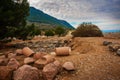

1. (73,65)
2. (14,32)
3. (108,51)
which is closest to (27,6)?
(14,32)

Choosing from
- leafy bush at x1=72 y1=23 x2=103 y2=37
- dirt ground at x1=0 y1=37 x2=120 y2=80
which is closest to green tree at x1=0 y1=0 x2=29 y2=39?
leafy bush at x1=72 y1=23 x2=103 y2=37

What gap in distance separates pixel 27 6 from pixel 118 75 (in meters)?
13.5

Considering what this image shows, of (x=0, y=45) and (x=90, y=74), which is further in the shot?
(x=0, y=45)

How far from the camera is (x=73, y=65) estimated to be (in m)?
8.54

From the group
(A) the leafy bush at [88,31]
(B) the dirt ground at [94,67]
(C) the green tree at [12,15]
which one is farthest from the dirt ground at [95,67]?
(C) the green tree at [12,15]

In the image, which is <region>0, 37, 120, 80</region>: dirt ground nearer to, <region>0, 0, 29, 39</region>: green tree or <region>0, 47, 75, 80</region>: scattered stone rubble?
<region>0, 47, 75, 80</region>: scattered stone rubble

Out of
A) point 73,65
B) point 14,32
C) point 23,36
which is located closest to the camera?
point 73,65

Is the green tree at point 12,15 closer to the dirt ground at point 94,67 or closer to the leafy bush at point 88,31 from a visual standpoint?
the leafy bush at point 88,31

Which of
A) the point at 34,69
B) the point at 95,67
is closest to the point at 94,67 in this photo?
the point at 95,67

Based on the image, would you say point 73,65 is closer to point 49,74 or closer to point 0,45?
point 49,74

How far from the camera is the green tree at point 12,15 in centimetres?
1800

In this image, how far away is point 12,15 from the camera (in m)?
18.5

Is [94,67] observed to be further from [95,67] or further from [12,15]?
[12,15]

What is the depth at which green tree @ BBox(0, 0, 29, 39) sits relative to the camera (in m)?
18.0
